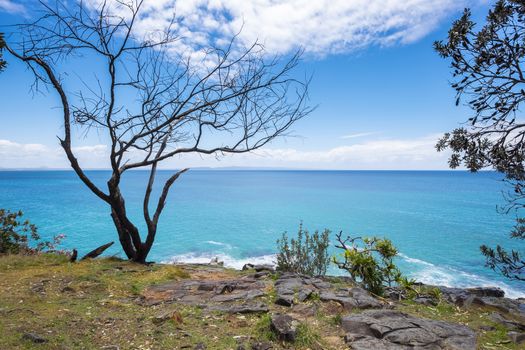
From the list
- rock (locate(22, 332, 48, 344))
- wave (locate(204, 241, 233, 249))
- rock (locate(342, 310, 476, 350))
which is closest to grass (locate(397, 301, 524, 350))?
rock (locate(342, 310, 476, 350))

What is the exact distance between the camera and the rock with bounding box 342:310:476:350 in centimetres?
466

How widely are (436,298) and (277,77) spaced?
6.79 m

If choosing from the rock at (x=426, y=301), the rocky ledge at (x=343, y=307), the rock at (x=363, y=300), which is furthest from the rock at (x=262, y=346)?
the rock at (x=426, y=301)

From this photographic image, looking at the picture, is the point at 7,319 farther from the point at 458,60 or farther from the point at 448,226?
the point at 448,226

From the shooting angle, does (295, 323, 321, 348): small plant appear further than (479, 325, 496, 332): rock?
No

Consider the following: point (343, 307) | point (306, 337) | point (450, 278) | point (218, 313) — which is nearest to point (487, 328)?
point (343, 307)

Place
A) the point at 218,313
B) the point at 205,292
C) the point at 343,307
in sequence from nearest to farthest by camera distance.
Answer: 1. the point at 218,313
2. the point at 343,307
3. the point at 205,292

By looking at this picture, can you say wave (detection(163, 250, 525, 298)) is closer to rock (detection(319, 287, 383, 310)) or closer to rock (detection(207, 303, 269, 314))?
rock (detection(207, 303, 269, 314))

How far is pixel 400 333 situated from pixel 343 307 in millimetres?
1388

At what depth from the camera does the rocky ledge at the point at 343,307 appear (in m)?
4.80

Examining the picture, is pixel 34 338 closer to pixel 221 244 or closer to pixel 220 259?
pixel 220 259

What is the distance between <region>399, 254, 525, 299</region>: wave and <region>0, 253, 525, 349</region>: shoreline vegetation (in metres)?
10.9

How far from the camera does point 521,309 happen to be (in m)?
8.47

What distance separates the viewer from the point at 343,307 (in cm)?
616
